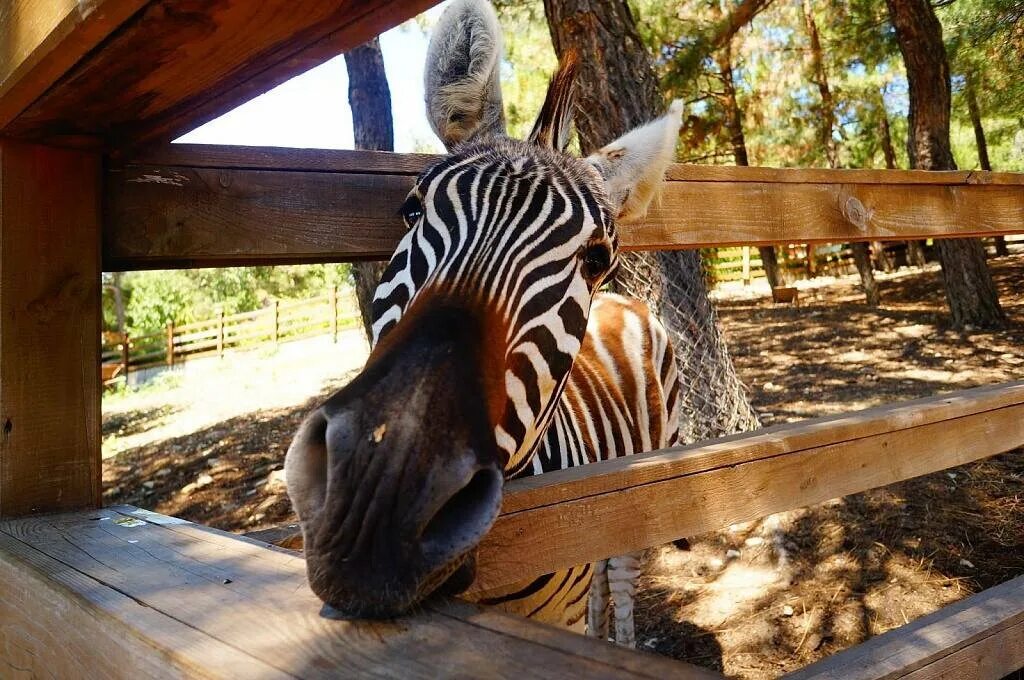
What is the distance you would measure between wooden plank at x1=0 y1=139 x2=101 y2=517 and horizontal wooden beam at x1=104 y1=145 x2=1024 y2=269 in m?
0.12

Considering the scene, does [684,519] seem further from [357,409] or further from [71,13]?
[71,13]

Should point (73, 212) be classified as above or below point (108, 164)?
below

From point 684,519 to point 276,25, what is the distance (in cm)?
145

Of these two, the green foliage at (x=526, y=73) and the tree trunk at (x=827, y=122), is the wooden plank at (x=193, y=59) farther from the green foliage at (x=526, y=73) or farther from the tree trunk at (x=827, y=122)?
the tree trunk at (x=827, y=122)

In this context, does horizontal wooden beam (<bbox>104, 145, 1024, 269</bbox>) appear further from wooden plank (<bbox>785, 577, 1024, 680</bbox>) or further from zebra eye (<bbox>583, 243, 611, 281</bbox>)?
wooden plank (<bbox>785, 577, 1024, 680</bbox>)

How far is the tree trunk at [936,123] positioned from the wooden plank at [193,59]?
1046 cm

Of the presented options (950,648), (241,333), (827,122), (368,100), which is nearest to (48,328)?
(950,648)

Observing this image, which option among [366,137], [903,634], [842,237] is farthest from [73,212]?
[366,137]

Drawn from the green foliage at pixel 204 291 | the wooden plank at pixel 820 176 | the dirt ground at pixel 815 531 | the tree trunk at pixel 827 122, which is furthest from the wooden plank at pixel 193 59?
the green foliage at pixel 204 291

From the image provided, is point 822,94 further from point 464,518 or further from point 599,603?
point 464,518

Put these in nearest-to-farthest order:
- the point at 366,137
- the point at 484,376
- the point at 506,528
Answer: the point at 484,376, the point at 506,528, the point at 366,137

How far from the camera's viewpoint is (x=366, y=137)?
7.05m

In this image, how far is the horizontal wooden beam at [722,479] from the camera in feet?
4.78

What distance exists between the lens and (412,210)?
1796 millimetres
